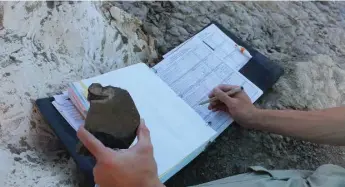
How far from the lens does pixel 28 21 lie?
1582mm

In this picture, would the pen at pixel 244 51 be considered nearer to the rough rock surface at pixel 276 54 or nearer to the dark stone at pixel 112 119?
the rough rock surface at pixel 276 54

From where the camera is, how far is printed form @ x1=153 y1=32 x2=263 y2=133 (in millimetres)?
1711

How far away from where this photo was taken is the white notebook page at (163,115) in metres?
1.46

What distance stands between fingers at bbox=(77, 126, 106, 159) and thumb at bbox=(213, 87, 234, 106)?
0.68 m

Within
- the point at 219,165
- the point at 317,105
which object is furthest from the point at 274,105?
the point at 219,165

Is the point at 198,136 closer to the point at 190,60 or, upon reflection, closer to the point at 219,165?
the point at 219,165

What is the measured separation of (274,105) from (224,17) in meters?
0.54

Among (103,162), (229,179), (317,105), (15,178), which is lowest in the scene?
(317,105)

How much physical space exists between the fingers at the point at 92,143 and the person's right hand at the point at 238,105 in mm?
682

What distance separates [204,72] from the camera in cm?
183

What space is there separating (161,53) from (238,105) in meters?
0.46

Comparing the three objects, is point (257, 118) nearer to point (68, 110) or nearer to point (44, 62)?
point (68, 110)

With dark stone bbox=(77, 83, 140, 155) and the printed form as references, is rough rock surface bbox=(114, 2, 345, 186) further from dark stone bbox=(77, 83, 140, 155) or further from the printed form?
dark stone bbox=(77, 83, 140, 155)

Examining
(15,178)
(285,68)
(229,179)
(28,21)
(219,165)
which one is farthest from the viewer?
(285,68)
